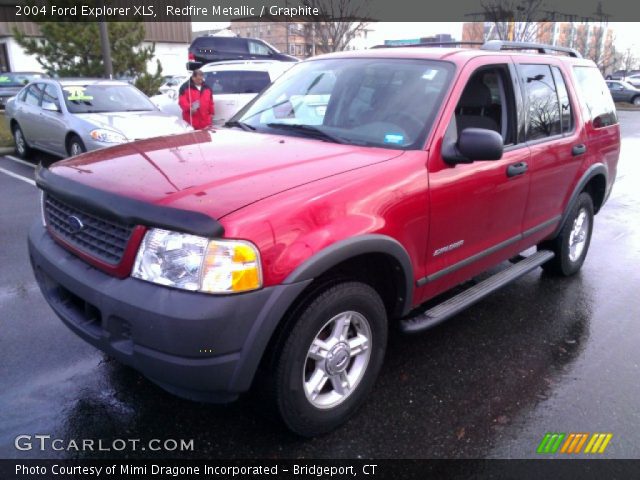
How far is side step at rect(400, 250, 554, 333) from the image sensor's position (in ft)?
10.2

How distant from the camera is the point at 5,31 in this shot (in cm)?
2831

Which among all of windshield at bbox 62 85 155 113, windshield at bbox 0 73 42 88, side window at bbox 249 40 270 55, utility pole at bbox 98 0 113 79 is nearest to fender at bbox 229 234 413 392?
windshield at bbox 62 85 155 113

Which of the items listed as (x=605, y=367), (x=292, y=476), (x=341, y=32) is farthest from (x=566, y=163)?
(x=341, y=32)

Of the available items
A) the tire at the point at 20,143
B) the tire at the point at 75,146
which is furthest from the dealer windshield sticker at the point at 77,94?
the tire at the point at 20,143

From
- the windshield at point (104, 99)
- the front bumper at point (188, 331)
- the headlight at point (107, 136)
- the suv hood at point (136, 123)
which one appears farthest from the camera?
the windshield at point (104, 99)

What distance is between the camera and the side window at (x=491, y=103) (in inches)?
137

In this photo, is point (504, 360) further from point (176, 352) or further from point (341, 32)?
point (341, 32)

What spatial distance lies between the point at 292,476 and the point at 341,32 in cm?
2111

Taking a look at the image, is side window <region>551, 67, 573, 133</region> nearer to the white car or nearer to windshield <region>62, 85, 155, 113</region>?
windshield <region>62, 85, 155, 113</region>

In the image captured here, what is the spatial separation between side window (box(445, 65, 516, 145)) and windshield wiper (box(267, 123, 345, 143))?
2.64ft

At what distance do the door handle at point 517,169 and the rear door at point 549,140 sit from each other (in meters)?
0.15

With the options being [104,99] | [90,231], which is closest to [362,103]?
[90,231]

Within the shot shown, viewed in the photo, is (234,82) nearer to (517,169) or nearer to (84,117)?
(84,117)

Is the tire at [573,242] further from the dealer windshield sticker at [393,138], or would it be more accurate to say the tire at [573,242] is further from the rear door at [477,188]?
the dealer windshield sticker at [393,138]
